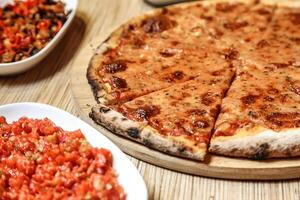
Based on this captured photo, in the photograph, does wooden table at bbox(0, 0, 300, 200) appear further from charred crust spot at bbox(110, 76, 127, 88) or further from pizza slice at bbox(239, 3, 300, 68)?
pizza slice at bbox(239, 3, 300, 68)

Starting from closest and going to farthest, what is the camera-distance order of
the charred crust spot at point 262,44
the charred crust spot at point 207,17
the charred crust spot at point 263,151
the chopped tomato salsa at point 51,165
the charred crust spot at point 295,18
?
1. the chopped tomato salsa at point 51,165
2. the charred crust spot at point 263,151
3. the charred crust spot at point 262,44
4. the charred crust spot at point 295,18
5. the charred crust spot at point 207,17

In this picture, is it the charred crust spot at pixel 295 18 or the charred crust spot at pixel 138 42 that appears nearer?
the charred crust spot at pixel 138 42

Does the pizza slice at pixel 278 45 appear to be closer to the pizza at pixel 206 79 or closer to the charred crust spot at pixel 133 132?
the pizza at pixel 206 79

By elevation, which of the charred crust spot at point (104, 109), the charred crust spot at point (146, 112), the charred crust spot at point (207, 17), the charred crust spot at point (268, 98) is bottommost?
the charred crust spot at point (207, 17)

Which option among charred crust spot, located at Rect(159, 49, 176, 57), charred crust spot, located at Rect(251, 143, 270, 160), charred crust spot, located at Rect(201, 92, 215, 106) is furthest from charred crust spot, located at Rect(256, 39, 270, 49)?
charred crust spot, located at Rect(251, 143, 270, 160)

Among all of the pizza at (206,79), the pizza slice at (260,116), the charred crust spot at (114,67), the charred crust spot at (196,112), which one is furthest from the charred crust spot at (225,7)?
the charred crust spot at (196,112)

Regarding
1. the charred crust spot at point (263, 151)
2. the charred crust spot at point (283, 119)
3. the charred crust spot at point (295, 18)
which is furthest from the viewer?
the charred crust spot at point (295, 18)

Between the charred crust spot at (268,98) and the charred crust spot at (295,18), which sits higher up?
the charred crust spot at (268,98)
